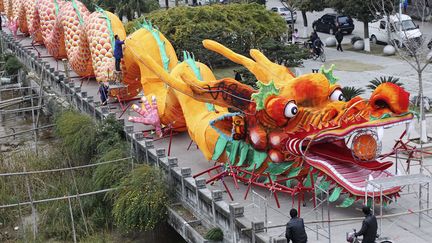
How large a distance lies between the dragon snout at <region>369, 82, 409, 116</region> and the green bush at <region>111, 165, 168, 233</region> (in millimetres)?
5209

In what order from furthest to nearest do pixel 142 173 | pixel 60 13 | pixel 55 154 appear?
1. pixel 60 13
2. pixel 55 154
3. pixel 142 173

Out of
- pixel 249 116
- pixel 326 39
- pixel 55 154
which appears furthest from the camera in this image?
pixel 326 39

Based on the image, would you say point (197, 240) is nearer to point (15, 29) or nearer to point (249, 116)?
point (249, 116)

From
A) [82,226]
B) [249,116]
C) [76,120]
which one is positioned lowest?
[82,226]

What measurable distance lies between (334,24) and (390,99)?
28577 millimetres

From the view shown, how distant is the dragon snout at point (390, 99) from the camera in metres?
13.9

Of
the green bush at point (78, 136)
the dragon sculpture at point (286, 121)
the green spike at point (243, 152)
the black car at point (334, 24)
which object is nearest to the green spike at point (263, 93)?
the dragon sculpture at point (286, 121)

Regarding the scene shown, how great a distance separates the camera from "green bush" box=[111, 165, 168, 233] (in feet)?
53.8

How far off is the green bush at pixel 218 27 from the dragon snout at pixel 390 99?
62.1 feet

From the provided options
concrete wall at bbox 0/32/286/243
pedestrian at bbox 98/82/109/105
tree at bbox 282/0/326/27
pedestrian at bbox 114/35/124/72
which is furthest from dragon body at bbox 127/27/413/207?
tree at bbox 282/0/326/27

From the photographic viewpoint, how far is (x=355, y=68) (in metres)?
32.6

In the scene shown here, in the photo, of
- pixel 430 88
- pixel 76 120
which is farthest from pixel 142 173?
pixel 430 88

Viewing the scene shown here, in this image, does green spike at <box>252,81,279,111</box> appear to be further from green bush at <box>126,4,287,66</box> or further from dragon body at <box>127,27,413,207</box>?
green bush at <box>126,4,287,66</box>

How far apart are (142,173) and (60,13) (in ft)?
48.2
